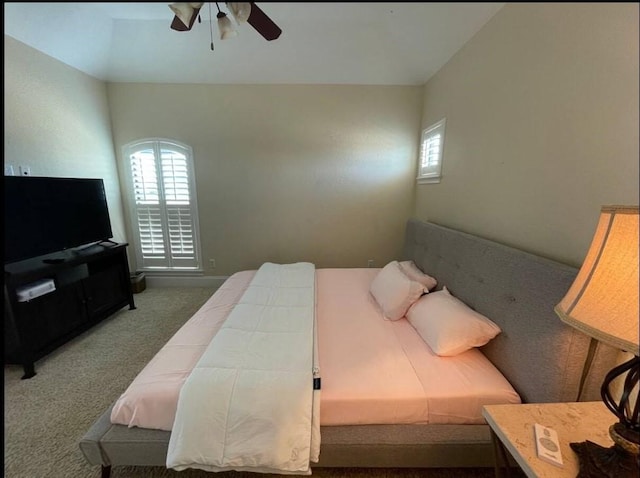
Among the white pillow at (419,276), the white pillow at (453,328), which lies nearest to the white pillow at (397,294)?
the white pillow at (419,276)

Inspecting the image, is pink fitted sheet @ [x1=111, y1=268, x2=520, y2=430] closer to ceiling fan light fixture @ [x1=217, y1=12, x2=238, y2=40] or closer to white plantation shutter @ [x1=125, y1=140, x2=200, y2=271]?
ceiling fan light fixture @ [x1=217, y1=12, x2=238, y2=40]

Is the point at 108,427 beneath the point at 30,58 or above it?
beneath

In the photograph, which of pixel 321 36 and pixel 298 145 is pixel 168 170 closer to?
pixel 298 145

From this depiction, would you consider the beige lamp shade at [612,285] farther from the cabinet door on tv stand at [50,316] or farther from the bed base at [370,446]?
the cabinet door on tv stand at [50,316]

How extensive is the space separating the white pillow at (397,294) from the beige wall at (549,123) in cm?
60

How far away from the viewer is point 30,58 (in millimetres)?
2398

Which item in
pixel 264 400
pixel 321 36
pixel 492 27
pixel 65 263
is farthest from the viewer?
pixel 321 36

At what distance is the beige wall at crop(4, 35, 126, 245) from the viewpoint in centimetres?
228

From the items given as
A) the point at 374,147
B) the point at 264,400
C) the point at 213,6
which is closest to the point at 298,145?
the point at 374,147

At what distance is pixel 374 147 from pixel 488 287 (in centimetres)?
228

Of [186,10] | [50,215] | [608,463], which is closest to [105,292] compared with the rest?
[50,215]

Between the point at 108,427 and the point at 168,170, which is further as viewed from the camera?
the point at 168,170

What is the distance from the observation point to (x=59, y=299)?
88.0 inches

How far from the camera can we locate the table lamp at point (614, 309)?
691 millimetres
